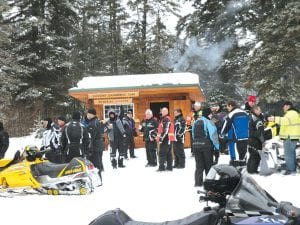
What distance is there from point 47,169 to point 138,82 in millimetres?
12356

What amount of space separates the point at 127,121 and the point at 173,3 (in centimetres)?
2271

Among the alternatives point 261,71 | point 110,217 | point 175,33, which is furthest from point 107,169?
point 175,33

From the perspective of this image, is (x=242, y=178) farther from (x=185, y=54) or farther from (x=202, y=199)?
(x=185, y=54)

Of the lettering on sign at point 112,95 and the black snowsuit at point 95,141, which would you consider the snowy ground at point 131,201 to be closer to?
the black snowsuit at point 95,141

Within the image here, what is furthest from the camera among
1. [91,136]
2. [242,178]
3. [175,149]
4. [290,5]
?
[290,5]

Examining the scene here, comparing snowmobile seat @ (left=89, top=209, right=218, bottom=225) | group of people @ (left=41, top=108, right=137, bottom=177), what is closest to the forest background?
group of people @ (left=41, top=108, right=137, bottom=177)

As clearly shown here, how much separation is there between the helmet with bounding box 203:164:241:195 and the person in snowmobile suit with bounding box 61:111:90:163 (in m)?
7.18

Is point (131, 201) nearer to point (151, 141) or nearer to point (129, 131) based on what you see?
point (151, 141)

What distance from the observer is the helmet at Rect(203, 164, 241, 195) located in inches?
144

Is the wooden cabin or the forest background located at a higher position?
the forest background

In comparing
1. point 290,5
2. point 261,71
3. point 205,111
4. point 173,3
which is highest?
point 173,3

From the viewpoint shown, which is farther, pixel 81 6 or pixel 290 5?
pixel 81 6

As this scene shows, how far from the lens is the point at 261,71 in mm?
23469

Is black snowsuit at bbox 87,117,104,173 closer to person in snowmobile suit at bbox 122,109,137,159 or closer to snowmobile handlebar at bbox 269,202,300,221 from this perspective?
person in snowmobile suit at bbox 122,109,137,159
